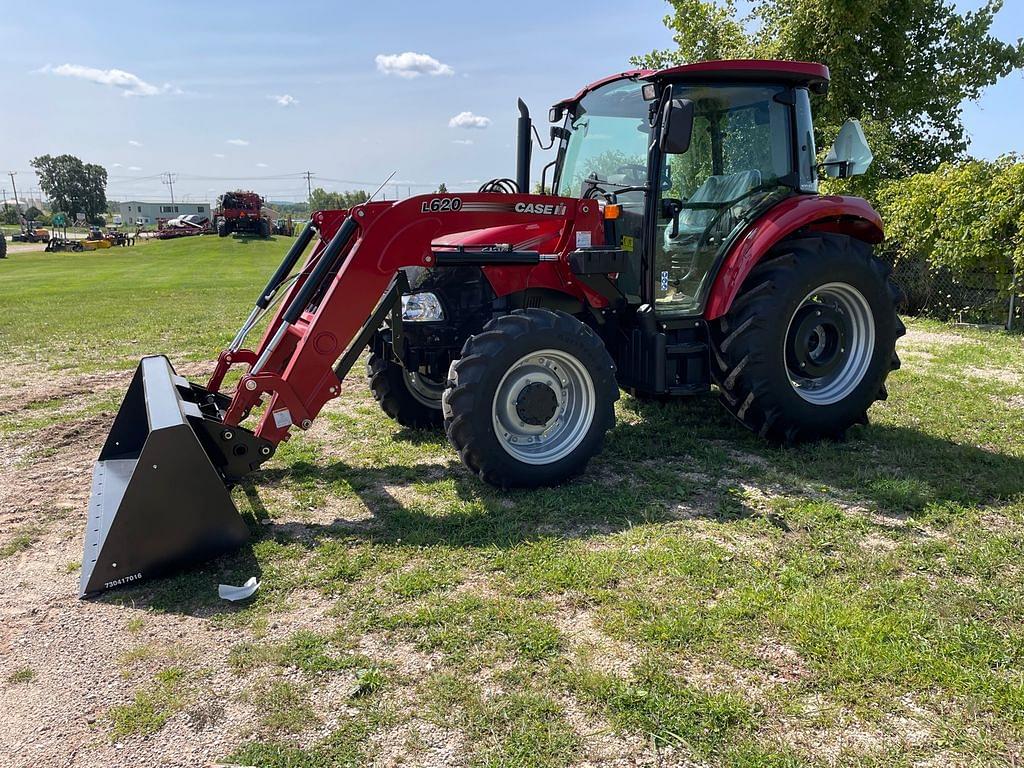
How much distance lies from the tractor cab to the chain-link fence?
6305 mm

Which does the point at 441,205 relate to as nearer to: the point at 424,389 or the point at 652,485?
the point at 424,389

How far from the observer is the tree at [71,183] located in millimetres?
93438

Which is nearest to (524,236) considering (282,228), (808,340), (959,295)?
(808,340)

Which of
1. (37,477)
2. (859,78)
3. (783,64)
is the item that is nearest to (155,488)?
(37,477)

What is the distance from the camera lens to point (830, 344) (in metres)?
5.72

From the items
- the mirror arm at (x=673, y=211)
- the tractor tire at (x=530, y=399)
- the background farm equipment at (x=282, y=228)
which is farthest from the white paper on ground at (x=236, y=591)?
the background farm equipment at (x=282, y=228)

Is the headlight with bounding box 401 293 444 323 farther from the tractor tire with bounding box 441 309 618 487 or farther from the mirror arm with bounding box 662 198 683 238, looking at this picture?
the mirror arm with bounding box 662 198 683 238

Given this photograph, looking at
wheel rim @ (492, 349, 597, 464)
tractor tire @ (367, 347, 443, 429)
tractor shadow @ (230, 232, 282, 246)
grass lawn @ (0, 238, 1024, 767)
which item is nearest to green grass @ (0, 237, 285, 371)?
grass lawn @ (0, 238, 1024, 767)

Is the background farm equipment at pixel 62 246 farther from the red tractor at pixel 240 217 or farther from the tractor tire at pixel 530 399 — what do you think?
the tractor tire at pixel 530 399

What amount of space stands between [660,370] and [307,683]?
315 centimetres

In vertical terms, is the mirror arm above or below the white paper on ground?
above

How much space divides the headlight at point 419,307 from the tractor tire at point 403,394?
0.89 meters

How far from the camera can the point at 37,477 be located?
520 centimetres

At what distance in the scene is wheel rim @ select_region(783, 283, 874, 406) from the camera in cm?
552
